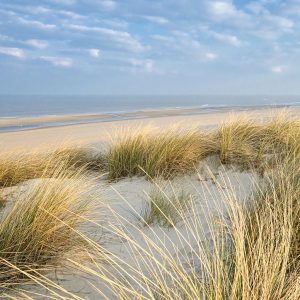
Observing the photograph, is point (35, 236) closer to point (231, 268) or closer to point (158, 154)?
point (231, 268)

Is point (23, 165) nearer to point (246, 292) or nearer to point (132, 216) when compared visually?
point (132, 216)

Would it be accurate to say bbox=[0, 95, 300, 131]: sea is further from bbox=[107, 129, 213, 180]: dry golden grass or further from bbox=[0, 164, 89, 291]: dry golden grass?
bbox=[0, 164, 89, 291]: dry golden grass

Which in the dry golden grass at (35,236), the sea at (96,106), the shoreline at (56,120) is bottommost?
the dry golden grass at (35,236)

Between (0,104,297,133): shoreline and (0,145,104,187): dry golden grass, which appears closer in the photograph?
(0,145,104,187): dry golden grass

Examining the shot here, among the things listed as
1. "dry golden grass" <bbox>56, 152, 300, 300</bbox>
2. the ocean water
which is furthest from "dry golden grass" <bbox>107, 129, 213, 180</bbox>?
the ocean water

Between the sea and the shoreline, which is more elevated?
the sea

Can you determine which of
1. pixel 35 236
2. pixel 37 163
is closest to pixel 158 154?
pixel 37 163

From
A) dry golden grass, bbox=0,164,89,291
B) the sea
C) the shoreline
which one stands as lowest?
dry golden grass, bbox=0,164,89,291

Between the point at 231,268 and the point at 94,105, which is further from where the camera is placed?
the point at 94,105

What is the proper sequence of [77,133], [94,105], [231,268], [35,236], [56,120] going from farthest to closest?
[94,105], [56,120], [77,133], [35,236], [231,268]

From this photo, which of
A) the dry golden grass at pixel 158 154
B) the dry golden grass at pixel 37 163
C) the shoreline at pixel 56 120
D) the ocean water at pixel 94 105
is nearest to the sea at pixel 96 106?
the ocean water at pixel 94 105

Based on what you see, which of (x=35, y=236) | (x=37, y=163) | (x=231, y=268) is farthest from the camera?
(x=37, y=163)

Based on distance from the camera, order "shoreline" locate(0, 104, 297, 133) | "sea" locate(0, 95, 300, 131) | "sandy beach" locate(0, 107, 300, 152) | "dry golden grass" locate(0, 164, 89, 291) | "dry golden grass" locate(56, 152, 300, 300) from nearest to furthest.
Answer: "dry golden grass" locate(56, 152, 300, 300), "dry golden grass" locate(0, 164, 89, 291), "sandy beach" locate(0, 107, 300, 152), "shoreline" locate(0, 104, 297, 133), "sea" locate(0, 95, 300, 131)

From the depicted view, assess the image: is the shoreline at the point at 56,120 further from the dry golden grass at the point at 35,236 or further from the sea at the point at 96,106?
the dry golden grass at the point at 35,236
